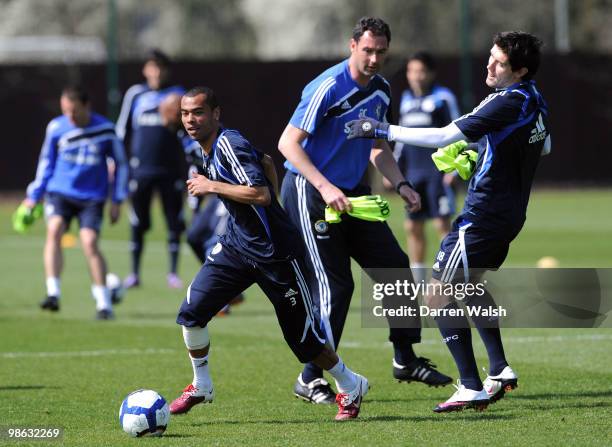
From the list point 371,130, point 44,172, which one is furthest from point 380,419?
point 44,172

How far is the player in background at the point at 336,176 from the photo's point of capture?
8031 mm

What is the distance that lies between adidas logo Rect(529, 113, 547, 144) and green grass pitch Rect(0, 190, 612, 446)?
165 cm

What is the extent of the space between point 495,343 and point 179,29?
32956 mm

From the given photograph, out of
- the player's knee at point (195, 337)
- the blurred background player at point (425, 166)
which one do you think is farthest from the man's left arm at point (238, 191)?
the blurred background player at point (425, 166)

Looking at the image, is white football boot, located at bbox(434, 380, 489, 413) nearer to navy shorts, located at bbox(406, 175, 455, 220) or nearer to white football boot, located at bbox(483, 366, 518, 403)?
white football boot, located at bbox(483, 366, 518, 403)

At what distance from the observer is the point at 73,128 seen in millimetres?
13141

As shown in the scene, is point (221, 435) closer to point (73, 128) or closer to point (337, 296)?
point (337, 296)

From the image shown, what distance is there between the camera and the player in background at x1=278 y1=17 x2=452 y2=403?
26.3ft

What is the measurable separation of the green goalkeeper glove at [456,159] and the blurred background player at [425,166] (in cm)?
636

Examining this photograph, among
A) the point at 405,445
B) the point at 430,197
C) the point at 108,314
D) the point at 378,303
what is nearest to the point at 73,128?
the point at 108,314

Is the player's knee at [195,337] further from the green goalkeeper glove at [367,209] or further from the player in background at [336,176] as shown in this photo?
the green goalkeeper glove at [367,209]

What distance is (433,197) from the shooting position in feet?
46.9

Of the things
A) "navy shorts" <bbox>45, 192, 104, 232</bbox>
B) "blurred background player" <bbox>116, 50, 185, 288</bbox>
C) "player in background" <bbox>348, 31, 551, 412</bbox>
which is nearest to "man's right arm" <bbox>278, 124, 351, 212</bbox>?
"player in background" <bbox>348, 31, 551, 412</bbox>

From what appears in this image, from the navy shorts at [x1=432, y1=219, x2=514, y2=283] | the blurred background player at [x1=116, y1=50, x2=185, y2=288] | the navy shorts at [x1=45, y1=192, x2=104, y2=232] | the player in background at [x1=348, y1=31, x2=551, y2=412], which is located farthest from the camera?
the blurred background player at [x1=116, y1=50, x2=185, y2=288]
